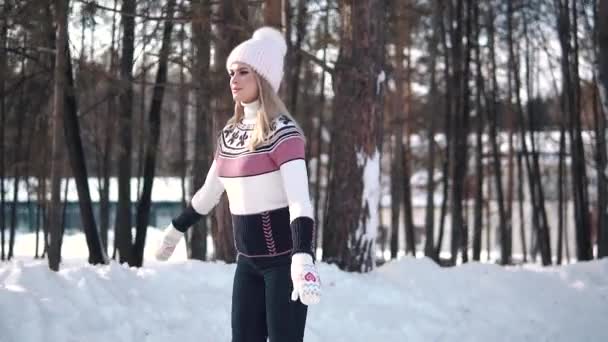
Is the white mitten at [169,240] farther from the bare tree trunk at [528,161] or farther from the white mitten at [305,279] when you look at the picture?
the bare tree trunk at [528,161]

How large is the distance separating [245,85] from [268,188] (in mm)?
484

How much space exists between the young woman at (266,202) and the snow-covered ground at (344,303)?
1358 millimetres

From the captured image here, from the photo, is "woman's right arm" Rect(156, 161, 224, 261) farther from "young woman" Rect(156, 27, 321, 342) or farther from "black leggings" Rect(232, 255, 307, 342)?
"black leggings" Rect(232, 255, 307, 342)

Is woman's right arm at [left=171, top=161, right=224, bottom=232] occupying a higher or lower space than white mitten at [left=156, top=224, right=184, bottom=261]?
higher

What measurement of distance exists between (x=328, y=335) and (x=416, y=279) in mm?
1776

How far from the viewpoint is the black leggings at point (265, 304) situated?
3328 millimetres

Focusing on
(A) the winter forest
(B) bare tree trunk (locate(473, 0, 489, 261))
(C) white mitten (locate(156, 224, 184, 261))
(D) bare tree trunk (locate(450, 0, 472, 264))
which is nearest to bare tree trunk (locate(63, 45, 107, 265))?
(A) the winter forest

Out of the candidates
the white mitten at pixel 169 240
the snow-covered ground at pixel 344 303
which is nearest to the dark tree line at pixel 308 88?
the snow-covered ground at pixel 344 303

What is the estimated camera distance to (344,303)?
6.95 m

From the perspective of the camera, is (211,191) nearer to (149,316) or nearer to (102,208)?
(149,316)

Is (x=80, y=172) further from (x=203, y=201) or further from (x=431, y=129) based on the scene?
(x=431, y=129)

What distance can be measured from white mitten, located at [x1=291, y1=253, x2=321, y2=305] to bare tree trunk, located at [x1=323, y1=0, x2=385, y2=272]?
17.6 feet

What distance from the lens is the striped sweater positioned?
321 centimetres

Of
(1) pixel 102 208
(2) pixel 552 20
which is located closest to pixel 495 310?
(2) pixel 552 20
